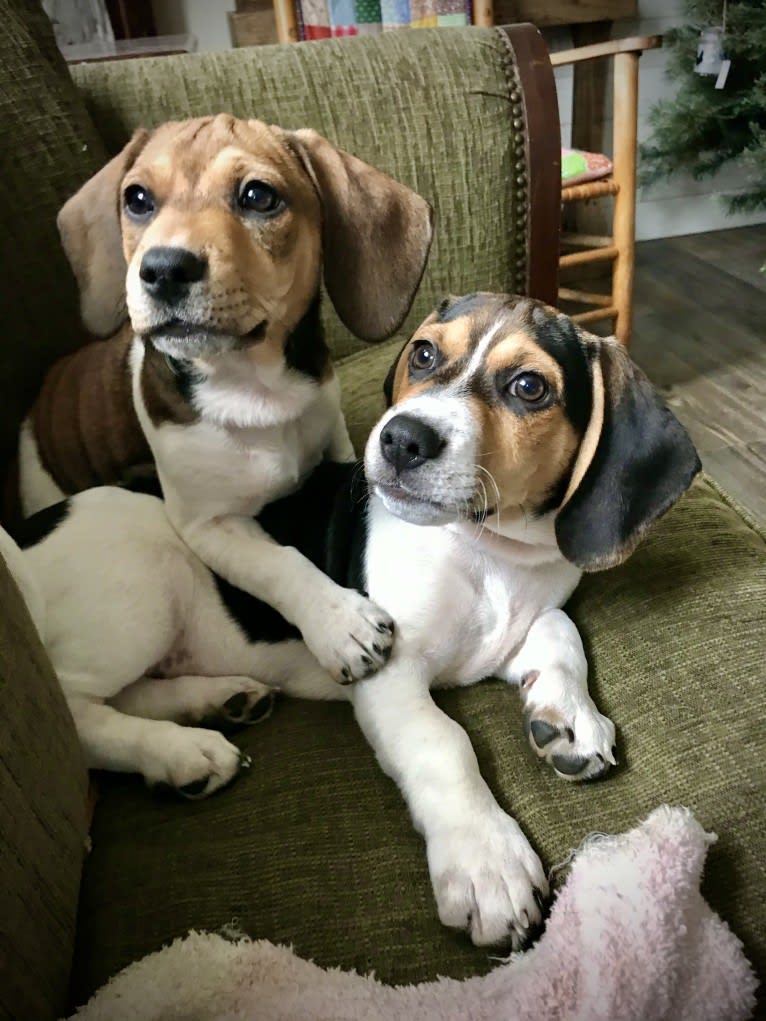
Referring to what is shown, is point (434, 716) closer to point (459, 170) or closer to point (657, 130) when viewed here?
point (459, 170)

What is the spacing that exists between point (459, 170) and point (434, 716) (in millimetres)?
1470

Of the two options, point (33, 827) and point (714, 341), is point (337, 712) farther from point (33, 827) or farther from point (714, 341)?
point (714, 341)

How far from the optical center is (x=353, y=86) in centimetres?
212

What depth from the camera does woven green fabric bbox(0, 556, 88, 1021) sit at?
90 centimetres

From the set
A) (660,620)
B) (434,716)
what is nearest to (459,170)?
(660,620)

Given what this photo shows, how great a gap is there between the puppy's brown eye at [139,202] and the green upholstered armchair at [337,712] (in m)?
0.42

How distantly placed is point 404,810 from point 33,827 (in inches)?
19.6

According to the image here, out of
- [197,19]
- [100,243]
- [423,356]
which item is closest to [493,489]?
[423,356]

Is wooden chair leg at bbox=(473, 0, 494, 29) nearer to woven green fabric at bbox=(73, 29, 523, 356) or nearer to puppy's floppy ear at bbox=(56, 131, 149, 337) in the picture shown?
woven green fabric at bbox=(73, 29, 523, 356)

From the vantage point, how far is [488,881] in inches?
41.1

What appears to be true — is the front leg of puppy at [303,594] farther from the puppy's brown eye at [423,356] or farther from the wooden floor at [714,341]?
the wooden floor at [714,341]

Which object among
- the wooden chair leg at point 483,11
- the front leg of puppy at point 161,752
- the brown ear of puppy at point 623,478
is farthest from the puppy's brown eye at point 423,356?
the wooden chair leg at point 483,11

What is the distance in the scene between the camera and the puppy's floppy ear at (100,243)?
1612 mm

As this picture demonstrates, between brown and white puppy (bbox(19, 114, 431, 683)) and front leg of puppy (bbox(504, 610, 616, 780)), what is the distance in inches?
9.4
